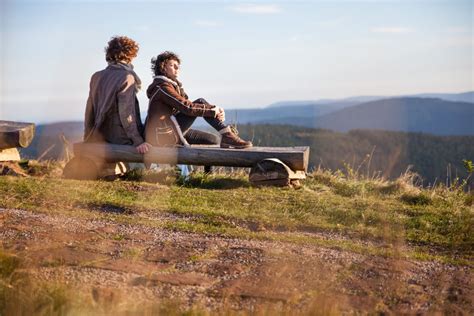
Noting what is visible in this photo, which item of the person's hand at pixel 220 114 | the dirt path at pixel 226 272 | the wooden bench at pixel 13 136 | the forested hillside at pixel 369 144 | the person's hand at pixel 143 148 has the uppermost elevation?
the person's hand at pixel 220 114

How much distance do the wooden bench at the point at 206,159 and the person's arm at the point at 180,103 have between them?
46 centimetres

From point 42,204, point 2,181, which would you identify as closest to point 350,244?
point 42,204

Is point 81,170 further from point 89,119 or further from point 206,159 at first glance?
point 206,159

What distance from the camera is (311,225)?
666cm

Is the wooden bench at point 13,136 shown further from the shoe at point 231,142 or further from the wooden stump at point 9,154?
the shoe at point 231,142

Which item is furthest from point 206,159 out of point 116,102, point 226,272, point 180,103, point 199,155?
point 226,272

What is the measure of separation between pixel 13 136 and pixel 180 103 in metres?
2.31

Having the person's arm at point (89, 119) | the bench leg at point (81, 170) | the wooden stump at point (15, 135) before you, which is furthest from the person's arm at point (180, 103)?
the wooden stump at point (15, 135)

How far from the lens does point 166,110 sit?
9.25m

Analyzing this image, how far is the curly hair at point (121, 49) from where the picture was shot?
9188 millimetres

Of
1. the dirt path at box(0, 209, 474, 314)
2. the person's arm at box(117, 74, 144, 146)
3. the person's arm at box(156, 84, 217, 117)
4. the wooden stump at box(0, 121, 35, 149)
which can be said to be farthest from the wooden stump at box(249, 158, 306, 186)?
the wooden stump at box(0, 121, 35, 149)

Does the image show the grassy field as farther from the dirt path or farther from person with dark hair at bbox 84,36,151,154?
person with dark hair at bbox 84,36,151,154

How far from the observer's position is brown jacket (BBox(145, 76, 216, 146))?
902 cm

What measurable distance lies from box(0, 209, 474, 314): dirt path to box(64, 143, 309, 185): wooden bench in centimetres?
301
